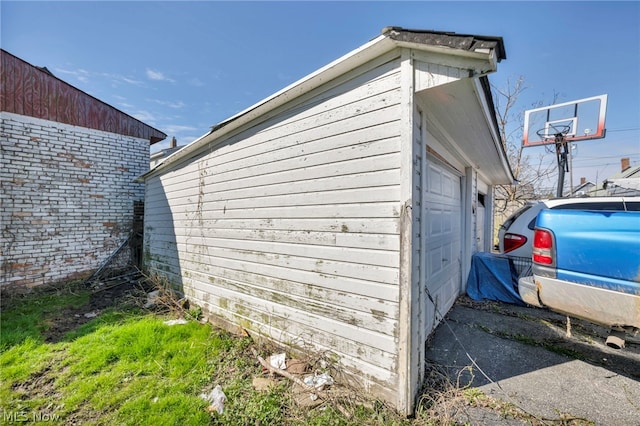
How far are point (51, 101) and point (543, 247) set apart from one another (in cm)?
956

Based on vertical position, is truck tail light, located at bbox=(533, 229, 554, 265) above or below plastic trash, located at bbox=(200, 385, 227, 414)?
above

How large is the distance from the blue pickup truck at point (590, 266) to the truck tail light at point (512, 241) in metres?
2.03

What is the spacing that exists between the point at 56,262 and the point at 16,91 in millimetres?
3823

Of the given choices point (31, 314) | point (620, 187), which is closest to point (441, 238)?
point (620, 187)

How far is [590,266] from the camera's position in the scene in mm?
2246

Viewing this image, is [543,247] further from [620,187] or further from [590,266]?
[620,187]

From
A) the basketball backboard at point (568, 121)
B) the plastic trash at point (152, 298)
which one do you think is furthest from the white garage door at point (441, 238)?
the plastic trash at point (152, 298)

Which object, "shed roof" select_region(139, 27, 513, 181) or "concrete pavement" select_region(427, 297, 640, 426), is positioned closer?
"shed roof" select_region(139, 27, 513, 181)

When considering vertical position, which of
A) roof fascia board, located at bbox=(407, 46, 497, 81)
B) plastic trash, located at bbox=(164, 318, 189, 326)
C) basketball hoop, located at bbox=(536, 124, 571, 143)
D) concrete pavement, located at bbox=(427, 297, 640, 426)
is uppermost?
basketball hoop, located at bbox=(536, 124, 571, 143)

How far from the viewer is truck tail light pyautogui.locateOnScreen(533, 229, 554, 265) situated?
247cm

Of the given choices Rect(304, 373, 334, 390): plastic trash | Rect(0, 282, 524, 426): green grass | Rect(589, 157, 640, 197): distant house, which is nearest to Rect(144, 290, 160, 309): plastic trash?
Rect(0, 282, 524, 426): green grass

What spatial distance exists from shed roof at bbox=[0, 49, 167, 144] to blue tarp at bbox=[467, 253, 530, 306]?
940 cm

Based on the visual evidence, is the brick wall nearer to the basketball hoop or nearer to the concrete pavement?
the concrete pavement

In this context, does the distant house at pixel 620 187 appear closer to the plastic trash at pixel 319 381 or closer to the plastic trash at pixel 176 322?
the plastic trash at pixel 319 381
